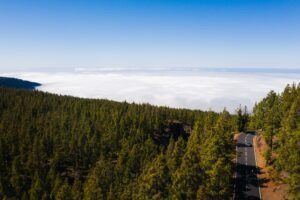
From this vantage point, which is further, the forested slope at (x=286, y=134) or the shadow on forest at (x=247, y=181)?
the shadow on forest at (x=247, y=181)

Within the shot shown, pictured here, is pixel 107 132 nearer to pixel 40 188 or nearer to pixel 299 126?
pixel 40 188

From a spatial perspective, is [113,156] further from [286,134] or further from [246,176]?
[286,134]

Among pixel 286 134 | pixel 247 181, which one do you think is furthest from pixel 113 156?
pixel 286 134

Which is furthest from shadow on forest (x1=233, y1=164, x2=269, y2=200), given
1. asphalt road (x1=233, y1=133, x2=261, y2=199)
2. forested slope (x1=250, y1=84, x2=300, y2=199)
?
forested slope (x1=250, y1=84, x2=300, y2=199)

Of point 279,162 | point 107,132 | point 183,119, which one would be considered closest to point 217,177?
point 279,162

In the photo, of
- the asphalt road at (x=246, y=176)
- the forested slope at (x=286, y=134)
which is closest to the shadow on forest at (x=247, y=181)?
the asphalt road at (x=246, y=176)

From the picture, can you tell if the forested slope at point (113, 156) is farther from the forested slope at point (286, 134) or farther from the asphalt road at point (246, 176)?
the forested slope at point (286, 134)
